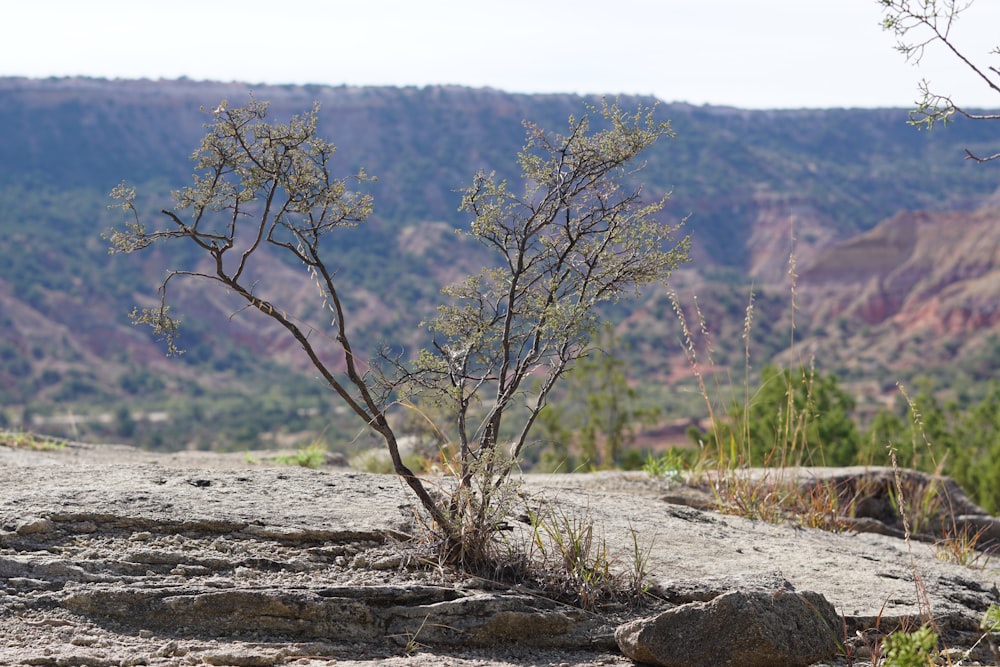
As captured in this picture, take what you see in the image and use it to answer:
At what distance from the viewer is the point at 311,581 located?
4.02 meters

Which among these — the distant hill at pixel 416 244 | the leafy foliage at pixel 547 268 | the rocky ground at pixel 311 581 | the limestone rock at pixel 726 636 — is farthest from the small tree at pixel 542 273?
the distant hill at pixel 416 244

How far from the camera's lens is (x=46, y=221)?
2516 inches

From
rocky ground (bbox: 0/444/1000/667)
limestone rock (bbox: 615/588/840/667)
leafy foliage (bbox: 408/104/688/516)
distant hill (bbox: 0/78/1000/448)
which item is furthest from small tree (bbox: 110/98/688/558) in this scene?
distant hill (bbox: 0/78/1000/448)

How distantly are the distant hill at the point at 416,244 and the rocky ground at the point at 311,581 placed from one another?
25.4 m

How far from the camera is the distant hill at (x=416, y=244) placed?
5219 centimetres

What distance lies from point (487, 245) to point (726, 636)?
183cm

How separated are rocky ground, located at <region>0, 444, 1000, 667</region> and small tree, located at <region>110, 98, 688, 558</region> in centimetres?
38

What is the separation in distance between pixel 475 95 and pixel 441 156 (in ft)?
39.2

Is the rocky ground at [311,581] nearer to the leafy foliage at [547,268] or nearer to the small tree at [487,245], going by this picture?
the small tree at [487,245]

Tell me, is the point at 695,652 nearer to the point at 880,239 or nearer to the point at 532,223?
the point at 532,223

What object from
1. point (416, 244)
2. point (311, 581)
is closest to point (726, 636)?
point (311, 581)

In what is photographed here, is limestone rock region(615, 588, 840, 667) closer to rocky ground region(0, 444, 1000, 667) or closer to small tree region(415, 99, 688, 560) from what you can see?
rocky ground region(0, 444, 1000, 667)

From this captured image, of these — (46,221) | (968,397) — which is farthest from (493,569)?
(46,221)

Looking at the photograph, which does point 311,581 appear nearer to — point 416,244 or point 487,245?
point 487,245
